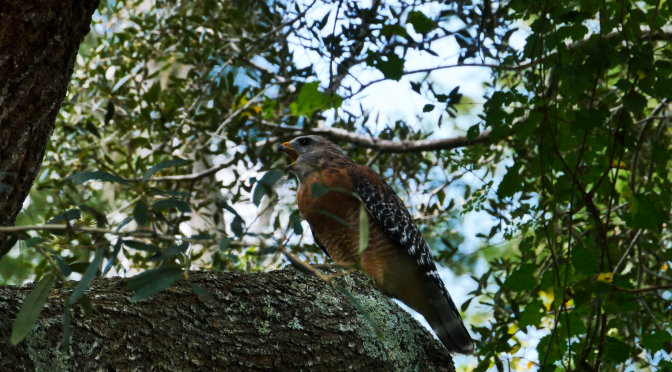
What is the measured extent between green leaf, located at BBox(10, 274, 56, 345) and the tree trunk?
0.53m

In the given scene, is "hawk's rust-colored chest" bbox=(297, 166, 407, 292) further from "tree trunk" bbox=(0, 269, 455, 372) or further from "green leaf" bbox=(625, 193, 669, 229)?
"green leaf" bbox=(625, 193, 669, 229)

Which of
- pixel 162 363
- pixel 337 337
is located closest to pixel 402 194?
pixel 337 337

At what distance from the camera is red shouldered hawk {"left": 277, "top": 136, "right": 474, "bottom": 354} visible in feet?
12.5

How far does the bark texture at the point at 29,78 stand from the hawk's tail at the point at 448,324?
2.72 m

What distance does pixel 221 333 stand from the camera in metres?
1.92

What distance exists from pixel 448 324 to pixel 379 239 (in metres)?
0.77

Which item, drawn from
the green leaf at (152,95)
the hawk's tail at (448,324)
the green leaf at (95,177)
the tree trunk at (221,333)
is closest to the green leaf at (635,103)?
the tree trunk at (221,333)

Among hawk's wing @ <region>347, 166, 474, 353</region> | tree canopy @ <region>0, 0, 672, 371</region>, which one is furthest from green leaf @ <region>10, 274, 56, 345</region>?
hawk's wing @ <region>347, 166, 474, 353</region>

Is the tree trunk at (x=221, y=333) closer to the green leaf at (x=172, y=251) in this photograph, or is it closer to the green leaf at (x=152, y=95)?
the green leaf at (x=172, y=251)

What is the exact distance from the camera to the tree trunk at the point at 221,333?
1.69m

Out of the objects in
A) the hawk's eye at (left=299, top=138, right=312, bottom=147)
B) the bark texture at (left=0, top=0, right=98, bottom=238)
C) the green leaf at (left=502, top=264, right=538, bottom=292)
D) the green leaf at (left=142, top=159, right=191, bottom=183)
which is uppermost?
the hawk's eye at (left=299, top=138, right=312, bottom=147)

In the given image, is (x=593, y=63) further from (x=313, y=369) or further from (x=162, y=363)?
(x=162, y=363)

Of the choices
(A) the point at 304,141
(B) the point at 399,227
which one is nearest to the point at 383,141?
(A) the point at 304,141

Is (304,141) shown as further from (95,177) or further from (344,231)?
(95,177)
